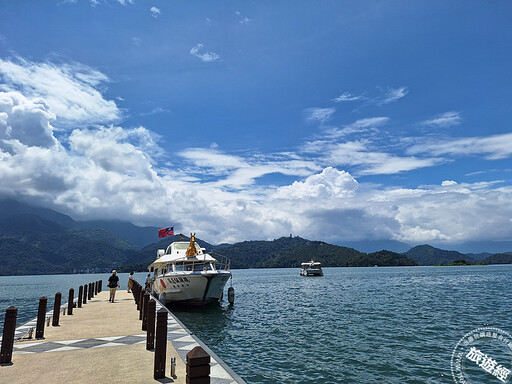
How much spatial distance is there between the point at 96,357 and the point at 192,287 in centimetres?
1781

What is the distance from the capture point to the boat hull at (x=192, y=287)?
90.1 feet

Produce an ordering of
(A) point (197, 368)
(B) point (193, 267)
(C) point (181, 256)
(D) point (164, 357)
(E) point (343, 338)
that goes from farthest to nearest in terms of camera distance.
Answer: (C) point (181, 256)
(B) point (193, 267)
(E) point (343, 338)
(D) point (164, 357)
(A) point (197, 368)

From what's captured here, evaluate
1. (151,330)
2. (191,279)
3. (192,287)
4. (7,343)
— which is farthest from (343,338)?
(7,343)

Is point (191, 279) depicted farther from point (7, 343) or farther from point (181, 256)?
point (7, 343)

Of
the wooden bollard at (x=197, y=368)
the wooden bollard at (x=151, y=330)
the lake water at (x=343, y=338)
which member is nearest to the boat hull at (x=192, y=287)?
the lake water at (x=343, y=338)

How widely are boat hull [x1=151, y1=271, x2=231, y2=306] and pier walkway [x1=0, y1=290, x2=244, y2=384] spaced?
11.0 meters

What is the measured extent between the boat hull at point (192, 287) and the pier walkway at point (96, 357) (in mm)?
10991

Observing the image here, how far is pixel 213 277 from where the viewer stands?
2753 cm

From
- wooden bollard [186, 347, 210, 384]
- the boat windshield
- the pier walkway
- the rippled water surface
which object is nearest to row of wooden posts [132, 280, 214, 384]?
wooden bollard [186, 347, 210, 384]

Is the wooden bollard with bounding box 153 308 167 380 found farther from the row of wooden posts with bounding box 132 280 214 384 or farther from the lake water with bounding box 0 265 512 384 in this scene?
the lake water with bounding box 0 265 512 384

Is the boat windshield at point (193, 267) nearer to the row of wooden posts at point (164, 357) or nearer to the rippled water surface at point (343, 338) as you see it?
the rippled water surface at point (343, 338)

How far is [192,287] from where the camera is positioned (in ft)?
91.2

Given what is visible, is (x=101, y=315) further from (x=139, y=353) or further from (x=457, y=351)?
(x=457, y=351)

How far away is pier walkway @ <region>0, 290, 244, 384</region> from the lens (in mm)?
8383
